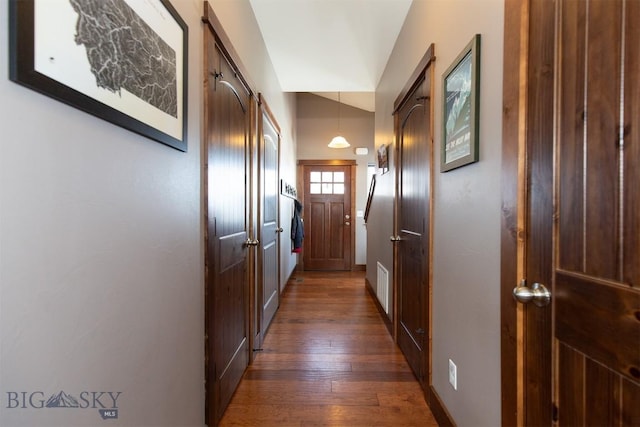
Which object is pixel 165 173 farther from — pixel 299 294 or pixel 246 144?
pixel 299 294

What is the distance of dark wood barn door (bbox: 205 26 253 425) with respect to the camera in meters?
1.41

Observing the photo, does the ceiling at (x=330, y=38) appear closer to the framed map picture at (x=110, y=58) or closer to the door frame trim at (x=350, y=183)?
the framed map picture at (x=110, y=58)

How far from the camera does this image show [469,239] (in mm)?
1261

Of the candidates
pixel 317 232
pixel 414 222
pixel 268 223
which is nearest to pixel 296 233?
pixel 317 232

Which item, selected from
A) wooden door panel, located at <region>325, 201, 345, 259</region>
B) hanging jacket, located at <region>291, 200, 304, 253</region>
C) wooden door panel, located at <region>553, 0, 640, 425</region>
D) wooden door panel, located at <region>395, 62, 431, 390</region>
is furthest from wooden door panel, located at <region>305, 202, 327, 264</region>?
wooden door panel, located at <region>553, 0, 640, 425</region>

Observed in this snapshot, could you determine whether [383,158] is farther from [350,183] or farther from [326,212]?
[326,212]

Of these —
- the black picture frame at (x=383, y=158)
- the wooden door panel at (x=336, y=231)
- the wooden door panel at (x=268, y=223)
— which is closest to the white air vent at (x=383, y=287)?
the black picture frame at (x=383, y=158)

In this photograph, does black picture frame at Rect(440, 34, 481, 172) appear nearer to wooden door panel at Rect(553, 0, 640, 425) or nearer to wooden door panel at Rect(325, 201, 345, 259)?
wooden door panel at Rect(553, 0, 640, 425)

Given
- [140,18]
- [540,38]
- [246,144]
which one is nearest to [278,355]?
[246,144]

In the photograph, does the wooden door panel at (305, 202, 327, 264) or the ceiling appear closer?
the ceiling

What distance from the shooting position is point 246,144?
6.74 feet

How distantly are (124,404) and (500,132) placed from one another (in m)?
1.46

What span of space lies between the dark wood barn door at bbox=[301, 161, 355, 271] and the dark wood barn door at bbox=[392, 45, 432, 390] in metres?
3.06

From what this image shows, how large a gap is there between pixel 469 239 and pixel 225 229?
122 cm
